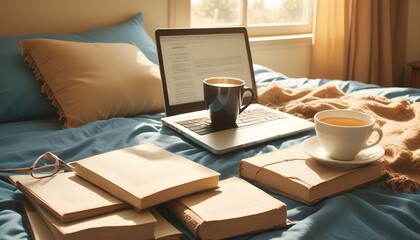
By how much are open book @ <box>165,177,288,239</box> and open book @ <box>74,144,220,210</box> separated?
1.0 inches

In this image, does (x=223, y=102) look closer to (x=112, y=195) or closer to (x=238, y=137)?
(x=238, y=137)

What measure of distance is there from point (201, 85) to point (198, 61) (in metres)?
0.07

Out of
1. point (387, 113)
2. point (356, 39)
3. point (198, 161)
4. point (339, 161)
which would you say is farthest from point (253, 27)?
point (339, 161)

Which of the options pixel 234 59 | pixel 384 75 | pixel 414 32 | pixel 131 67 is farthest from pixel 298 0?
pixel 131 67

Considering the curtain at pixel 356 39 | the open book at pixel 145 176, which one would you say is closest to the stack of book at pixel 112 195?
the open book at pixel 145 176

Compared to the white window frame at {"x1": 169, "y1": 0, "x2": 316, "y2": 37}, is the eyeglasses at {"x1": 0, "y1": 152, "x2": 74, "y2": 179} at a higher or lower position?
lower

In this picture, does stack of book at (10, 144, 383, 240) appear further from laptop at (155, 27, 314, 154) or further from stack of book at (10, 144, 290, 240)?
laptop at (155, 27, 314, 154)

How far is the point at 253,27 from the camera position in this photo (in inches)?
97.6

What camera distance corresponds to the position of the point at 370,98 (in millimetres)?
1397

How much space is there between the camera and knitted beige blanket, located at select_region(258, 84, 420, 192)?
35.3 inches

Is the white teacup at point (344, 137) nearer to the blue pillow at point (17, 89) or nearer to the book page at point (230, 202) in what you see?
the book page at point (230, 202)

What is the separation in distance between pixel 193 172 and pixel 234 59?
2.44 feet

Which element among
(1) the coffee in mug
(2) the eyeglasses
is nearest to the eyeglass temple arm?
(2) the eyeglasses

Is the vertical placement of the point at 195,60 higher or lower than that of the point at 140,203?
higher
